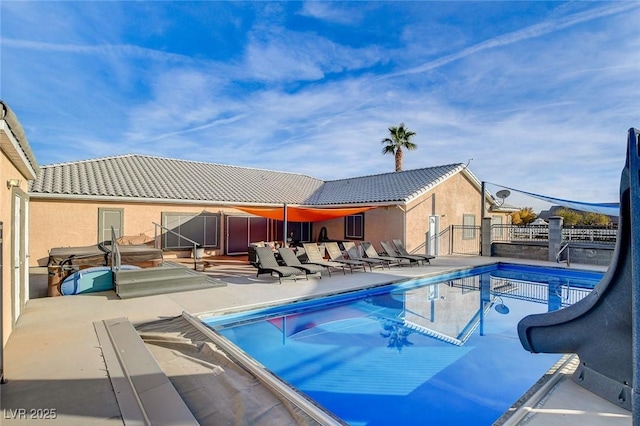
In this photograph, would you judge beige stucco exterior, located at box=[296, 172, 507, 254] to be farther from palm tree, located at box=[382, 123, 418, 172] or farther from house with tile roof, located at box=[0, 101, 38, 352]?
house with tile roof, located at box=[0, 101, 38, 352]

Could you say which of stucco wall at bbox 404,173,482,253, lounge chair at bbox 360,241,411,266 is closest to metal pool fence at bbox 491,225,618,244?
stucco wall at bbox 404,173,482,253

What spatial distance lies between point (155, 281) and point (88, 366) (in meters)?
5.67

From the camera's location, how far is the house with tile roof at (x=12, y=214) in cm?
543

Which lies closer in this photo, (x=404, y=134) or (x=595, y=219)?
(x=595, y=219)

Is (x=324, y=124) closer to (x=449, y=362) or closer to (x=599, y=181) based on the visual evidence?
(x=449, y=362)

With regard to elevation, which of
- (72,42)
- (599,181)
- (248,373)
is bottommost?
(248,373)

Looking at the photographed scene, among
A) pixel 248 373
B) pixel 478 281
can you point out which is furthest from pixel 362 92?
pixel 248 373

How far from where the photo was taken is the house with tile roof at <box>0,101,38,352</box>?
5.43 meters

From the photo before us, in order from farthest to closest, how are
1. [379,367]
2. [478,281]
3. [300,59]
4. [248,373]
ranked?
[300,59] < [478,281] < [379,367] < [248,373]

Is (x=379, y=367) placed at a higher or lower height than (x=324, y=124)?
lower

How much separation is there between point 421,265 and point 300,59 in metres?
13.0

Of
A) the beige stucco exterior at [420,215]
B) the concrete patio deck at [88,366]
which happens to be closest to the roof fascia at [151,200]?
the beige stucco exterior at [420,215]

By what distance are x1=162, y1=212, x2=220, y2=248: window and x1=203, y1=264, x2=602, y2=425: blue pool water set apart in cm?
1086

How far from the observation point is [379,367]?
7.32m
